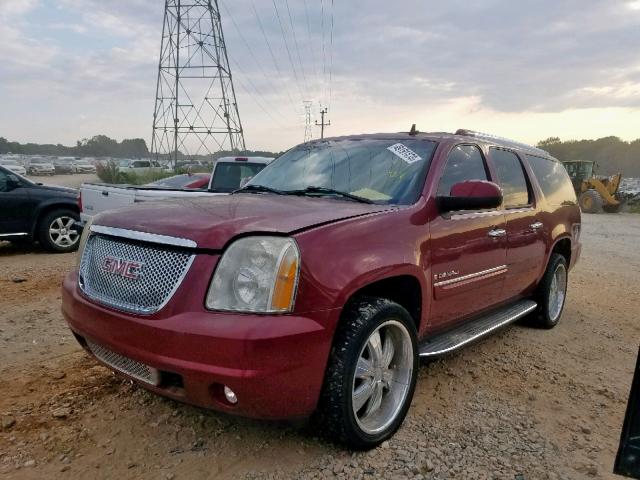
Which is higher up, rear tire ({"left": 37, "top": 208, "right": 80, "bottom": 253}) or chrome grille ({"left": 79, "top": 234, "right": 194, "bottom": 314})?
chrome grille ({"left": 79, "top": 234, "right": 194, "bottom": 314})

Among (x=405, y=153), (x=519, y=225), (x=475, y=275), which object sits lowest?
(x=475, y=275)

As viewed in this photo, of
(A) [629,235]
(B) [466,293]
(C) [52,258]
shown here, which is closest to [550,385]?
(B) [466,293]

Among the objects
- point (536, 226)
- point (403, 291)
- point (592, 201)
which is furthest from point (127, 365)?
point (592, 201)

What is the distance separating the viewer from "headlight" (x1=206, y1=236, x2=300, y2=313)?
2.28 m

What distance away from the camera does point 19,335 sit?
438 cm

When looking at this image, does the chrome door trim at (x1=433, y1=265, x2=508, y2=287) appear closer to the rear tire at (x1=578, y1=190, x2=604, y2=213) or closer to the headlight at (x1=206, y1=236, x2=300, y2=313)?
the headlight at (x1=206, y1=236, x2=300, y2=313)

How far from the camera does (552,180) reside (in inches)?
206

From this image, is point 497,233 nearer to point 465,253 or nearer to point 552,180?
point 465,253

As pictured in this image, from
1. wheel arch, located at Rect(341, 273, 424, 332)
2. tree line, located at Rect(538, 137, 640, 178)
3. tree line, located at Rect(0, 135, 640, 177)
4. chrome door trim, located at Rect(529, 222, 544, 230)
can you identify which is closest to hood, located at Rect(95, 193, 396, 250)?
wheel arch, located at Rect(341, 273, 424, 332)

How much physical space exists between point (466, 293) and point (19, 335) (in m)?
3.72

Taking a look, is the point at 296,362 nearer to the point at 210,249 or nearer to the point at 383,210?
the point at 210,249

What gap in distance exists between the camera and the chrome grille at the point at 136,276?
237 centimetres

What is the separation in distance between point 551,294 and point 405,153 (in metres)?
2.58

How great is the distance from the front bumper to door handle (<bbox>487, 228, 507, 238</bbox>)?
183 cm
